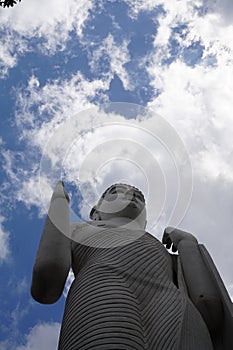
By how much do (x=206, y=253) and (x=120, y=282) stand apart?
177cm

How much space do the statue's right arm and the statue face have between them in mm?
1191

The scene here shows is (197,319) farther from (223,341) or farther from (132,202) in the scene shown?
(132,202)

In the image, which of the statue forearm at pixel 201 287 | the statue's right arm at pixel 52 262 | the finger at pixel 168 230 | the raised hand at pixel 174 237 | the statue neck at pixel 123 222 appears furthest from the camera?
the finger at pixel 168 230

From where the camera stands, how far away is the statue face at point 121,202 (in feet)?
19.6

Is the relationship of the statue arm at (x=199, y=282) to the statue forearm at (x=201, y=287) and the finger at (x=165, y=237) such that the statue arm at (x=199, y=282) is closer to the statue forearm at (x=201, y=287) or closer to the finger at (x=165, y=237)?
the statue forearm at (x=201, y=287)

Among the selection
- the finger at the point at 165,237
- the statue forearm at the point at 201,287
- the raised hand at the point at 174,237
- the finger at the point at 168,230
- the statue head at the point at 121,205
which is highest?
the statue head at the point at 121,205

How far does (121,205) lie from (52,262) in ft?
6.39

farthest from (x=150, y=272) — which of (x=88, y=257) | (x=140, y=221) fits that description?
(x=140, y=221)

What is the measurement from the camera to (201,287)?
4.79 metres

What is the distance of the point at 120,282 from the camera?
4113 millimetres

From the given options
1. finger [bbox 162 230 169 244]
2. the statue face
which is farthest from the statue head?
finger [bbox 162 230 169 244]

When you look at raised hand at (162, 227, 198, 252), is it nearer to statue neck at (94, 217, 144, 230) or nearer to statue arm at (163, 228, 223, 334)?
statue arm at (163, 228, 223, 334)

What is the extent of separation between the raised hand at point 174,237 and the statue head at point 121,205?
0.38 m

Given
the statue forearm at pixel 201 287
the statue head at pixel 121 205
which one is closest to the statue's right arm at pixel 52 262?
the statue head at pixel 121 205
